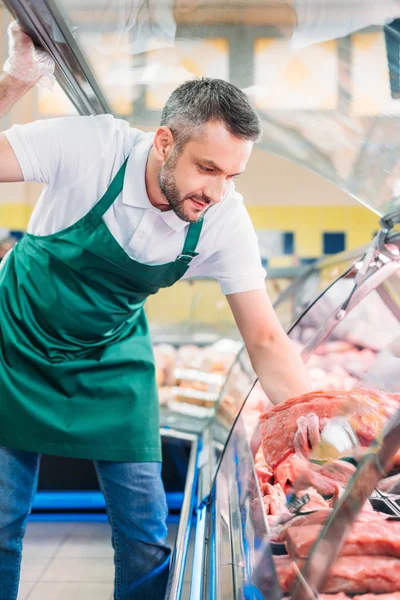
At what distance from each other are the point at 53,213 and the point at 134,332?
55 cm

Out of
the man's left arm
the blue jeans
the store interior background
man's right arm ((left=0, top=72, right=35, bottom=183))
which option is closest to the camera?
man's right arm ((left=0, top=72, right=35, bottom=183))

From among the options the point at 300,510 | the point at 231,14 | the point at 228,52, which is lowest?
the point at 300,510

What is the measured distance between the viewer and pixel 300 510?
1.18 meters

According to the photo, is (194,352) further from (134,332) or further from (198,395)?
(134,332)

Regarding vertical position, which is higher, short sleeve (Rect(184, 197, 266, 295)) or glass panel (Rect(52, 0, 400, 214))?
glass panel (Rect(52, 0, 400, 214))

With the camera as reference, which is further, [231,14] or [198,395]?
[198,395]

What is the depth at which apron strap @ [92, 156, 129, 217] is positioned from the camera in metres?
1.98

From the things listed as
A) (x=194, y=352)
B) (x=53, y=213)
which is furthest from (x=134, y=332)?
(x=194, y=352)

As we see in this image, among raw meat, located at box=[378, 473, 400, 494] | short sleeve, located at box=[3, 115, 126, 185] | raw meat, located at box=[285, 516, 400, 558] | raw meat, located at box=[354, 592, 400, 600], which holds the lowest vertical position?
raw meat, located at box=[354, 592, 400, 600]

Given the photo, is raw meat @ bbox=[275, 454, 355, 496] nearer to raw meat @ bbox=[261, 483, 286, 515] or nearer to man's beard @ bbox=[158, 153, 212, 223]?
raw meat @ bbox=[261, 483, 286, 515]

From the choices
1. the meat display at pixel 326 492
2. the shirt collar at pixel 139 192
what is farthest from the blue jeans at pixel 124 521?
the shirt collar at pixel 139 192

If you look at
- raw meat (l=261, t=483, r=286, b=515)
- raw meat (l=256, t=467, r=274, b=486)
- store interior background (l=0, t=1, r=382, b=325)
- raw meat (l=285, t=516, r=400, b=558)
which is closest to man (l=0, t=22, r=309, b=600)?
raw meat (l=256, t=467, r=274, b=486)

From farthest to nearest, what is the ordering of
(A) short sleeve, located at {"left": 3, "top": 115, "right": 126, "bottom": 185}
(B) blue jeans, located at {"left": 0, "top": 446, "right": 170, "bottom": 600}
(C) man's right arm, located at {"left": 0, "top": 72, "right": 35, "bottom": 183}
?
(B) blue jeans, located at {"left": 0, "top": 446, "right": 170, "bottom": 600} → (A) short sleeve, located at {"left": 3, "top": 115, "right": 126, "bottom": 185} → (C) man's right arm, located at {"left": 0, "top": 72, "right": 35, "bottom": 183}

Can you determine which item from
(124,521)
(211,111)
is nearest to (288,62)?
(211,111)
